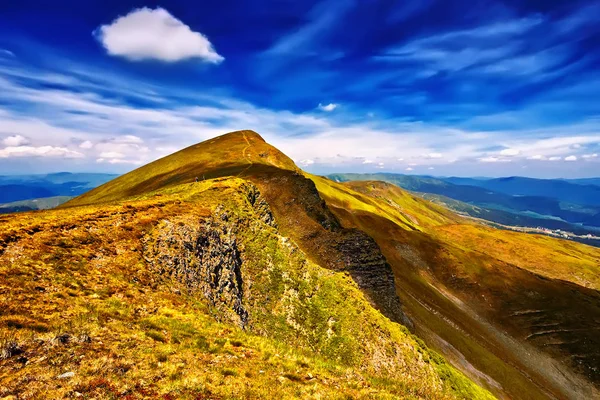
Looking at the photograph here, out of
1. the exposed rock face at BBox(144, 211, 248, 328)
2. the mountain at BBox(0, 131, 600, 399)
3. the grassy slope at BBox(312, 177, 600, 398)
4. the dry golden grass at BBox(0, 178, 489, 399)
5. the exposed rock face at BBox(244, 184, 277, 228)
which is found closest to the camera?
the dry golden grass at BBox(0, 178, 489, 399)

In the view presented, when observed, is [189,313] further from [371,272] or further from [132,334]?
[371,272]

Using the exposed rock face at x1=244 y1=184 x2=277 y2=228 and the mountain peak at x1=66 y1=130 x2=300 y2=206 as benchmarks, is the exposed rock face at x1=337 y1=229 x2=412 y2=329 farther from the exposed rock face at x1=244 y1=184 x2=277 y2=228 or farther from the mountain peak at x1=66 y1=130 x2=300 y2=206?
the mountain peak at x1=66 y1=130 x2=300 y2=206

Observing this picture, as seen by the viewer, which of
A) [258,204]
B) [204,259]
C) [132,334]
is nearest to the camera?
[132,334]

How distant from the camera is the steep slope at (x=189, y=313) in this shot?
13.5 meters

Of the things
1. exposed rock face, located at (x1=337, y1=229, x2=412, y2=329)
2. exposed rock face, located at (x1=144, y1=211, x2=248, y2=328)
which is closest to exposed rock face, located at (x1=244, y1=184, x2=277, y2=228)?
exposed rock face, located at (x1=144, y1=211, x2=248, y2=328)

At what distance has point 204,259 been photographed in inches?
1288

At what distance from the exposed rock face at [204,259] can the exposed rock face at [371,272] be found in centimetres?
2915

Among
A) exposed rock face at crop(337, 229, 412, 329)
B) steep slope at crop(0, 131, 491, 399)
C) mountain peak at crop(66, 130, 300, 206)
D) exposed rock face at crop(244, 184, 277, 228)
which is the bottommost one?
exposed rock face at crop(337, 229, 412, 329)

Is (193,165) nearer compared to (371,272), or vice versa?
(371,272)

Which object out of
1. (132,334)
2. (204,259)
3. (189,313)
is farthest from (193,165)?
(132,334)

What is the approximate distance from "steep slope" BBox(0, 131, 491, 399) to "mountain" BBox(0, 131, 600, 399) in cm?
12

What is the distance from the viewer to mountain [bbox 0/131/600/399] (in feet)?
45.9

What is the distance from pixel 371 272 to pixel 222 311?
4006 centimetres

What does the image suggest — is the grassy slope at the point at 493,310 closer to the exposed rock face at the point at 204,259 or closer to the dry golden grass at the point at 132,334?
the exposed rock face at the point at 204,259
